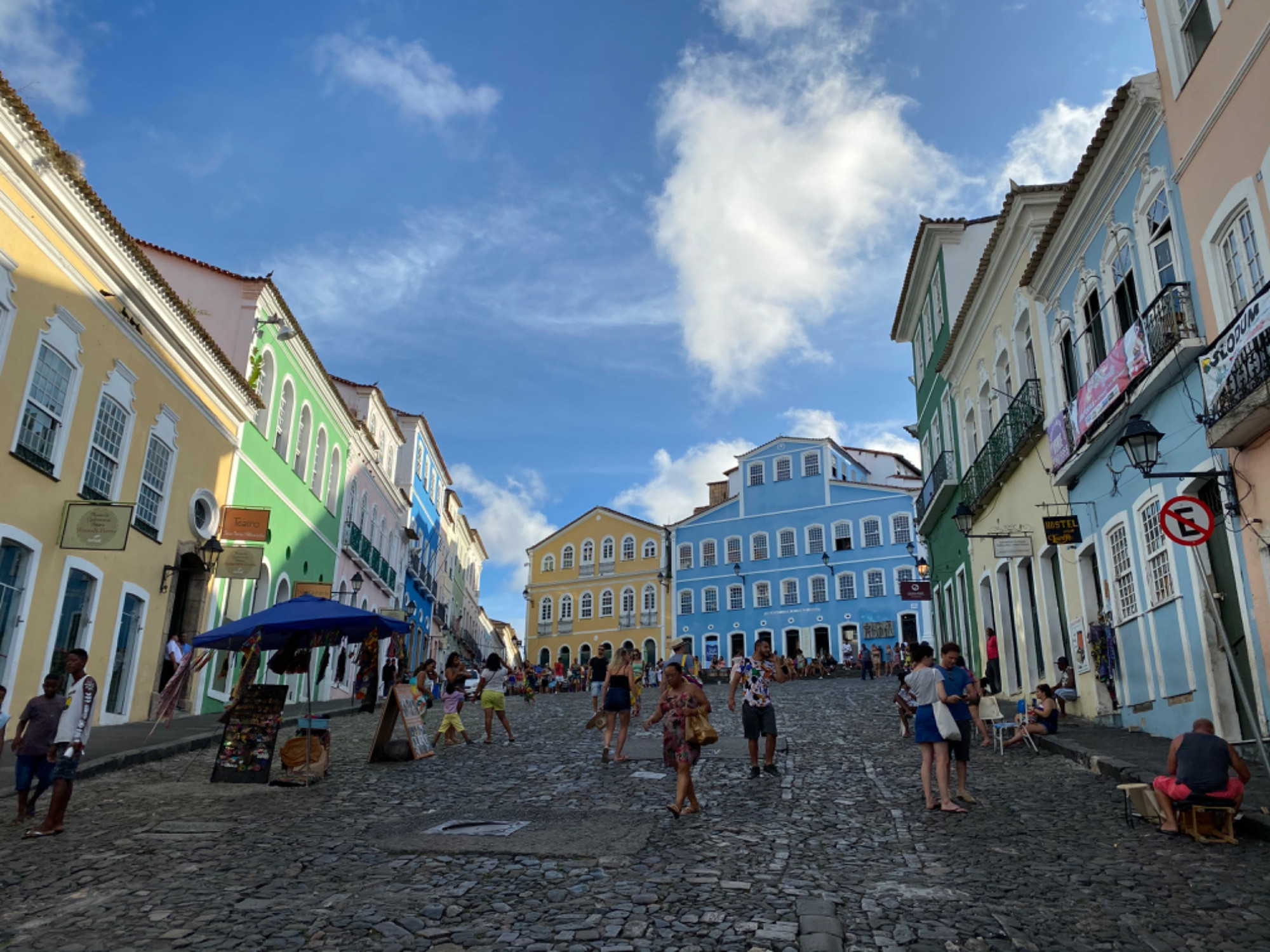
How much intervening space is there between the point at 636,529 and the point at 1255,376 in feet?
156

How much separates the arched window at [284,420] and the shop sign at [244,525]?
12.3ft

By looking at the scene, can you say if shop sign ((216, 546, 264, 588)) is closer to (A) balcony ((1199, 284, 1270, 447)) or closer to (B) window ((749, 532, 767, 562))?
(A) balcony ((1199, 284, 1270, 447))

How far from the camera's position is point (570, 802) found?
9023 mm

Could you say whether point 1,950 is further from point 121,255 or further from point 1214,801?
point 121,255

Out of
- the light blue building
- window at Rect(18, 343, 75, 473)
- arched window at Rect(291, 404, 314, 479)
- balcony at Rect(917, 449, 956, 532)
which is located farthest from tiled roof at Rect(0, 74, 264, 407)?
balcony at Rect(917, 449, 956, 532)

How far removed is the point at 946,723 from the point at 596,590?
1915 inches

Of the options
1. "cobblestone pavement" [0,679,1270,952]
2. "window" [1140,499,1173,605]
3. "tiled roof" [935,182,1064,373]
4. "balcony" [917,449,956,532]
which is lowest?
"cobblestone pavement" [0,679,1270,952]

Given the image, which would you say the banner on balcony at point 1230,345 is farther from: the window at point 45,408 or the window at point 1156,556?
the window at point 45,408

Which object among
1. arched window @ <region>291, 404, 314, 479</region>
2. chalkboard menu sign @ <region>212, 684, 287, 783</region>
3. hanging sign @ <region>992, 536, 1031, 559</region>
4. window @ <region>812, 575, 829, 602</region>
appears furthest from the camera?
window @ <region>812, 575, 829, 602</region>

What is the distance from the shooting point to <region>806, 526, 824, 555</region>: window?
160 feet

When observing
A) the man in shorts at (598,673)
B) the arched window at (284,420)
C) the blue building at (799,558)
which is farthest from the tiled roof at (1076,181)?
the blue building at (799,558)

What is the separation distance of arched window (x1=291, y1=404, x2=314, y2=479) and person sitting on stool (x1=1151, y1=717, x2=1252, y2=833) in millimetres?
21167

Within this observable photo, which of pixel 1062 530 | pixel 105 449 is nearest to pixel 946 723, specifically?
pixel 1062 530

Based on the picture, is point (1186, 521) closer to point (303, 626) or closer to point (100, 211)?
point (303, 626)
